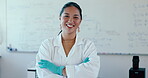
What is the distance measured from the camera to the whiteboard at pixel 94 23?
3326mm

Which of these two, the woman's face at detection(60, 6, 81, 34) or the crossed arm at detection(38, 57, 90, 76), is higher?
the woman's face at detection(60, 6, 81, 34)

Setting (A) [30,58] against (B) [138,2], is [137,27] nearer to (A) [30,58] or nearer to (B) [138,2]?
(B) [138,2]

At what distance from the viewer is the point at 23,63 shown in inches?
151

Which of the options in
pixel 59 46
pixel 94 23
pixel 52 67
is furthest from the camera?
pixel 94 23

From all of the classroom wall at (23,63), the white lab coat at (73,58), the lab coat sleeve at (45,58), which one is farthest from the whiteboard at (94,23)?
the lab coat sleeve at (45,58)

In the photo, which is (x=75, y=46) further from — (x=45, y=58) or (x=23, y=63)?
(x=23, y=63)

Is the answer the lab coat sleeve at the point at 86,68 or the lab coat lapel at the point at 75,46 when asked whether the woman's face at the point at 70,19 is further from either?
the lab coat sleeve at the point at 86,68

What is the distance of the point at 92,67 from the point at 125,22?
1745mm

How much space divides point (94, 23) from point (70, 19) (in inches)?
66.3

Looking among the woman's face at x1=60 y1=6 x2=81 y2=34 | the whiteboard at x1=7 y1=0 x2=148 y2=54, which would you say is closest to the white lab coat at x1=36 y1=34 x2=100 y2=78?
the woman's face at x1=60 y1=6 x2=81 y2=34

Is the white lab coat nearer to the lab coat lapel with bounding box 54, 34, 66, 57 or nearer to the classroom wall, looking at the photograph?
the lab coat lapel with bounding box 54, 34, 66, 57

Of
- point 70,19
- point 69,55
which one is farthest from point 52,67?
point 70,19

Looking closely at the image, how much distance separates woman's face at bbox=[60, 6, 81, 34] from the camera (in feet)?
5.94

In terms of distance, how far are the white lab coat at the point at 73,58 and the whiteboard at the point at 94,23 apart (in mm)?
1574
